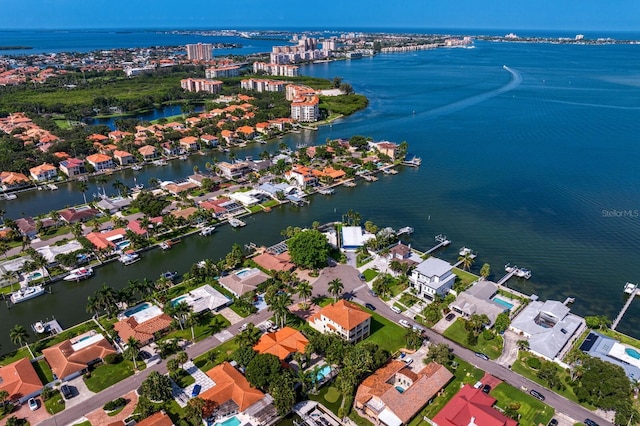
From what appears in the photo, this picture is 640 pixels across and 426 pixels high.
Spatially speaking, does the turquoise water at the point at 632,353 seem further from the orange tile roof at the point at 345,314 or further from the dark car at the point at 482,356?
the orange tile roof at the point at 345,314

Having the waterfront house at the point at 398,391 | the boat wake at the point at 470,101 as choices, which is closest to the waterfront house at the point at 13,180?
the waterfront house at the point at 398,391

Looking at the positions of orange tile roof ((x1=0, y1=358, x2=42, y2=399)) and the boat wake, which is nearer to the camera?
orange tile roof ((x1=0, y1=358, x2=42, y2=399))

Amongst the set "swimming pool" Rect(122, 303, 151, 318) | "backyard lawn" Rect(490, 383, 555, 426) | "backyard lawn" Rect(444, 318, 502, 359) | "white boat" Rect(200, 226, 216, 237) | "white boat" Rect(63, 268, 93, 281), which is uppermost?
"white boat" Rect(200, 226, 216, 237)

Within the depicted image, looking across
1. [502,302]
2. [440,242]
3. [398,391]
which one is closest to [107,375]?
[398,391]

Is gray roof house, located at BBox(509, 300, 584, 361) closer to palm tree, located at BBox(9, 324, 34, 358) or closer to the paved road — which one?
the paved road

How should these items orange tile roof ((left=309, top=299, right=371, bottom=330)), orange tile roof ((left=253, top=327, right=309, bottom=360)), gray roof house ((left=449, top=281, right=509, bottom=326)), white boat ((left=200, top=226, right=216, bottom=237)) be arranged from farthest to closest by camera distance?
white boat ((left=200, top=226, right=216, bottom=237)) → gray roof house ((left=449, top=281, right=509, bottom=326)) → orange tile roof ((left=309, top=299, right=371, bottom=330)) → orange tile roof ((left=253, top=327, right=309, bottom=360))

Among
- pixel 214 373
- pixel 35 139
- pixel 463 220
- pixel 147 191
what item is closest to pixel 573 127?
pixel 463 220

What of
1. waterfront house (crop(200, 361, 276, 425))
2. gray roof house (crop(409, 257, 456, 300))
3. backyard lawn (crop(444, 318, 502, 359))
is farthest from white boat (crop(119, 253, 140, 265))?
backyard lawn (crop(444, 318, 502, 359))

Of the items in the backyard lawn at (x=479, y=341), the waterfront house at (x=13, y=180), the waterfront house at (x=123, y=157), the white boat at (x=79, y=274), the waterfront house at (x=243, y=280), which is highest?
the waterfront house at (x=123, y=157)
